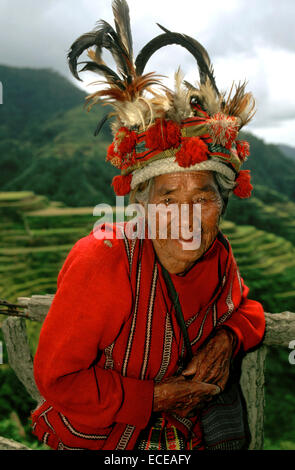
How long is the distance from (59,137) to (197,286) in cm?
2318

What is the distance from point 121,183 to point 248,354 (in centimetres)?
129

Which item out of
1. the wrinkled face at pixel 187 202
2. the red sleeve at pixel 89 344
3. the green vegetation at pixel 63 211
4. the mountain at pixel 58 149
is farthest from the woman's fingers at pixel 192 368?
the mountain at pixel 58 149

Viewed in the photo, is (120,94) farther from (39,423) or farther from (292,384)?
(292,384)

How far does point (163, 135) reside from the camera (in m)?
1.30

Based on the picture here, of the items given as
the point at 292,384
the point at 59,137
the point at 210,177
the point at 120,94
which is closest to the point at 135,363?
the point at 210,177

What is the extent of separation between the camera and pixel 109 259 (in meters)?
1.36

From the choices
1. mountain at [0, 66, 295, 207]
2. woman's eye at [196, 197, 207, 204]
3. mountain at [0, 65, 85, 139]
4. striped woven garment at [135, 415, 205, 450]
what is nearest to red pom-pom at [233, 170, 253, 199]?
woman's eye at [196, 197, 207, 204]

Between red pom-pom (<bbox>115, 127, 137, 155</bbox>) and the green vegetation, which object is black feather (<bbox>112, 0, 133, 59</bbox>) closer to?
red pom-pom (<bbox>115, 127, 137, 155</bbox>)

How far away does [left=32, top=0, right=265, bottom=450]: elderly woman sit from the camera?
130cm

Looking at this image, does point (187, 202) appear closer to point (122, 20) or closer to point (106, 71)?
point (106, 71)

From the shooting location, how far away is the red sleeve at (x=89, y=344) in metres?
1.27

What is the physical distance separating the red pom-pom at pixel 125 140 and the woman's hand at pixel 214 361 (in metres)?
0.97

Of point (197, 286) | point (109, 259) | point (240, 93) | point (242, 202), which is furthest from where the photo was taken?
point (242, 202)

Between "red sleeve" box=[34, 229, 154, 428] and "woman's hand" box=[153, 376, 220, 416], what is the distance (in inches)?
2.8
